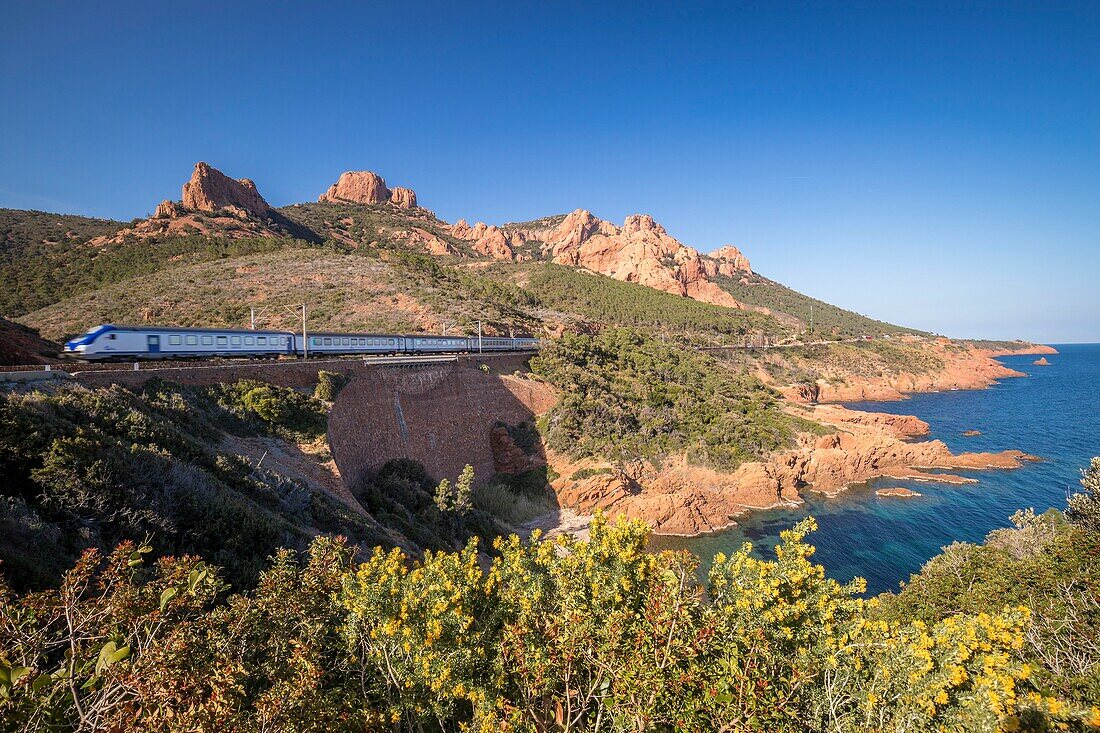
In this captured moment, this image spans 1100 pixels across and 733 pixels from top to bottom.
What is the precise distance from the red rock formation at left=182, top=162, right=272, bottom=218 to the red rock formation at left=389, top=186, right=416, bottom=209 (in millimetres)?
46624

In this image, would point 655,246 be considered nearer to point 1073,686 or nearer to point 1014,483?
point 1014,483

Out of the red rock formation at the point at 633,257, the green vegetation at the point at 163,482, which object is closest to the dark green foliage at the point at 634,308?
the red rock formation at the point at 633,257

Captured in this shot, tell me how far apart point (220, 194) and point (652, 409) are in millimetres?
80836

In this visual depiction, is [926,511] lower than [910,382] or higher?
lower

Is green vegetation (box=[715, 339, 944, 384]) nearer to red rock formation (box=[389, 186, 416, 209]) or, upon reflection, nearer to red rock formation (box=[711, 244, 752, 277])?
red rock formation (box=[711, 244, 752, 277])

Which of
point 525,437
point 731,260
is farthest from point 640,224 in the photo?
point 525,437

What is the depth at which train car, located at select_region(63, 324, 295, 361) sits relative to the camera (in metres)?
16.6

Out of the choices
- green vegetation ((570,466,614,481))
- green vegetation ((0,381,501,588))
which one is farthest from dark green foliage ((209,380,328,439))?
green vegetation ((570,466,614,481))

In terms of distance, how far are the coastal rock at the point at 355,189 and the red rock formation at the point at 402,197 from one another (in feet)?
17.1

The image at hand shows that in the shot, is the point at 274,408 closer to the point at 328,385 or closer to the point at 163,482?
the point at 328,385

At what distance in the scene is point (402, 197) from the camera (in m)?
130

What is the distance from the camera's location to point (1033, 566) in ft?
41.9

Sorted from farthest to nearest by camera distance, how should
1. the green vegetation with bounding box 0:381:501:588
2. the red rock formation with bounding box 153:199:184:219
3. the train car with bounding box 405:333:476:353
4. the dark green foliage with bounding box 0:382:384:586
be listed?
the red rock formation with bounding box 153:199:184:219 < the train car with bounding box 405:333:476:353 < the green vegetation with bounding box 0:381:501:588 < the dark green foliage with bounding box 0:382:384:586

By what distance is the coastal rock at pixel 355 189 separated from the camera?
121 m
